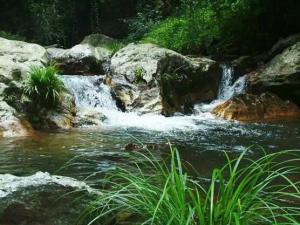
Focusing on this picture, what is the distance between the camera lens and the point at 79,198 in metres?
3.01

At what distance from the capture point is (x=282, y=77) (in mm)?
13250

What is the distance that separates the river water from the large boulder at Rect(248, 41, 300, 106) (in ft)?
4.91

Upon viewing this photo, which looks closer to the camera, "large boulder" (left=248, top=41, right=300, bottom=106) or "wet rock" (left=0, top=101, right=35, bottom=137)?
"wet rock" (left=0, top=101, right=35, bottom=137)

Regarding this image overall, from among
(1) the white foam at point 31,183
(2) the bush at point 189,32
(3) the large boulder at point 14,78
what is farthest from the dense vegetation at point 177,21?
(1) the white foam at point 31,183

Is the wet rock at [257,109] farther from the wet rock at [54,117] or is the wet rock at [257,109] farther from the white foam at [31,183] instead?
the white foam at [31,183]

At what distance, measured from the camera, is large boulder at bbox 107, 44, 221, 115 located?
40.9 feet

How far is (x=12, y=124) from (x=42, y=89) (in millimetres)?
1554

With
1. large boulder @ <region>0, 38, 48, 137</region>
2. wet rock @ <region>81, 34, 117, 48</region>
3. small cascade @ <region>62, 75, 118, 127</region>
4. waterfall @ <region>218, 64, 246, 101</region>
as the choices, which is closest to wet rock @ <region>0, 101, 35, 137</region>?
large boulder @ <region>0, 38, 48, 137</region>

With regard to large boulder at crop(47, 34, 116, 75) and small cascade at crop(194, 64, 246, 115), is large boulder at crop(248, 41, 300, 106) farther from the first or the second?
large boulder at crop(47, 34, 116, 75)

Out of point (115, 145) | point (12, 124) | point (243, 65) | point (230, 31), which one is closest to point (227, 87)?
point (243, 65)

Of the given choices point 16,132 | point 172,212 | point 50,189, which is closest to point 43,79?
point 16,132

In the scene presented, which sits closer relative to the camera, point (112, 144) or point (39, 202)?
point (39, 202)

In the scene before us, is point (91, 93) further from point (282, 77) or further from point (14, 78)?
point (282, 77)

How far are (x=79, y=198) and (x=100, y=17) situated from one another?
23653mm
